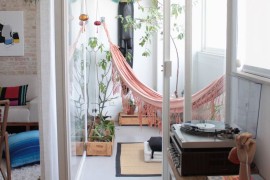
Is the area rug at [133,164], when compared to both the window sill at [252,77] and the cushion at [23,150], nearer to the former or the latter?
the cushion at [23,150]

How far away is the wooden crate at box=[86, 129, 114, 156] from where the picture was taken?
3.48 meters

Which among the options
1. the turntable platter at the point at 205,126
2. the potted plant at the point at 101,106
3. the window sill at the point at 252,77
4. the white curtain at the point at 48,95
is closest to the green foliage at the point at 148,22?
the potted plant at the point at 101,106

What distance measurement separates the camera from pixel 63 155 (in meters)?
2.34

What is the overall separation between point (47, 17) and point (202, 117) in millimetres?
1304

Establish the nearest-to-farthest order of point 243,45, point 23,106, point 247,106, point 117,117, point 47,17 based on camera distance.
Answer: point 247,106 → point 243,45 → point 47,17 → point 23,106 → point 117,117

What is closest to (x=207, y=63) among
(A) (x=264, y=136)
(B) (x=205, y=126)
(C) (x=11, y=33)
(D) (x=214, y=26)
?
(D) (x=214, y=26)

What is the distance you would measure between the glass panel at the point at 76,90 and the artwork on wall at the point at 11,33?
5.44 ft

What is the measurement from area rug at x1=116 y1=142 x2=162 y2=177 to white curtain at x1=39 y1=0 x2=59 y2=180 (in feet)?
2.77

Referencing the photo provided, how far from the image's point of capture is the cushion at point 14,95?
14.0ft

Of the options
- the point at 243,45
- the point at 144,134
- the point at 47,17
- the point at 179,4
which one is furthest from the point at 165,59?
the point at 144,134

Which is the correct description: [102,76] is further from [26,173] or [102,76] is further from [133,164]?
[26,173]

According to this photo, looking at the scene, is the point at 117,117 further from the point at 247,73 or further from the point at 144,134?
the point at 247,73

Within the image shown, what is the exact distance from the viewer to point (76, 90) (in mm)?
3027

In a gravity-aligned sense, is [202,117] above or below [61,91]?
below
